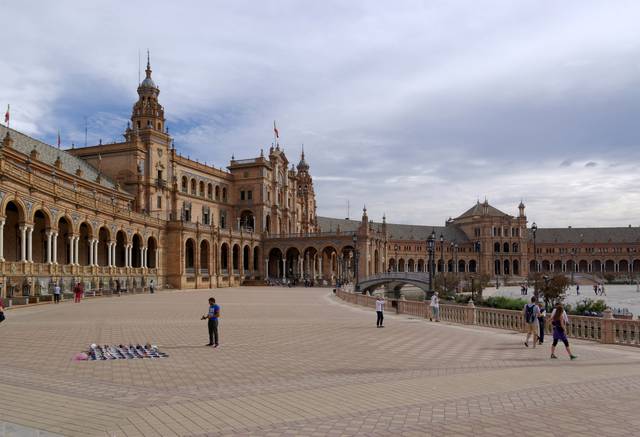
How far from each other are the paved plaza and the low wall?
0.95 meters

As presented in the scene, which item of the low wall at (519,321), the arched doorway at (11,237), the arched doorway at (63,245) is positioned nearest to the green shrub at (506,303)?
the low wall at (519,321)

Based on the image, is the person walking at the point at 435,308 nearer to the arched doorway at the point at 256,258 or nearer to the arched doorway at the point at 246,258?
the arched doorway at the point at 246,258

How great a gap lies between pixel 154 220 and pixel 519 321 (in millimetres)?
48698

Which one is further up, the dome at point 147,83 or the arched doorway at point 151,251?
the dome at point 147,83

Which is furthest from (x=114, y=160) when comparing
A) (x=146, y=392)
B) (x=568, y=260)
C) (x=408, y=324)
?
(x=568, y=260)

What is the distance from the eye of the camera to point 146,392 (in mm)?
10414

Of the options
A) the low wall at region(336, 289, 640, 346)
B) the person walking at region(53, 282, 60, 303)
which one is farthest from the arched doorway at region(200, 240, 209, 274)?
the low wall at region(336, 289, 640, 346)

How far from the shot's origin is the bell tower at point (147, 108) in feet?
244

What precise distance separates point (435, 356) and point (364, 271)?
68.4 metres

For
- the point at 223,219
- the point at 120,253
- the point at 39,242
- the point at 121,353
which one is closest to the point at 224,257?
the point at 223,219

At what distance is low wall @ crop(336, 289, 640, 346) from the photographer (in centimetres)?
1831

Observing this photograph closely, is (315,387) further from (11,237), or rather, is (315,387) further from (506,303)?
(11,237)

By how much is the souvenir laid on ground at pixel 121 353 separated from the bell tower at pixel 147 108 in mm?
62576

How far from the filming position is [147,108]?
2933 inches
